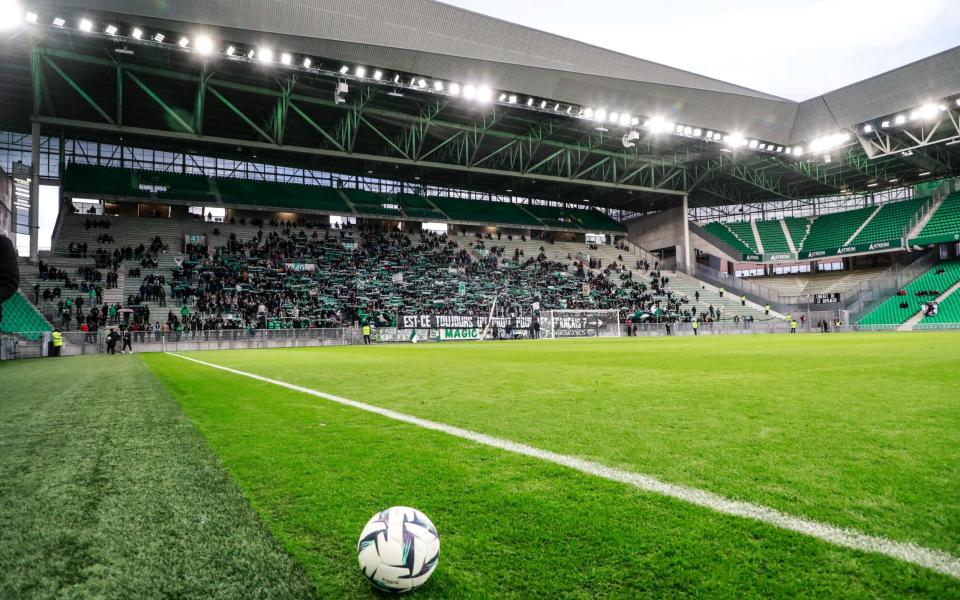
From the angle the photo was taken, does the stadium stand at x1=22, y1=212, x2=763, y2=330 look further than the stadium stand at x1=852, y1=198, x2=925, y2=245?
No

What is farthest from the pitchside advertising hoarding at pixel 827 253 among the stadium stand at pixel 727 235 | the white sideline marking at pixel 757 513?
the white sideline marking at pixel 757 513

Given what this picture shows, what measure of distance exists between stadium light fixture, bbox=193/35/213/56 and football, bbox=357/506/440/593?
3139 cm

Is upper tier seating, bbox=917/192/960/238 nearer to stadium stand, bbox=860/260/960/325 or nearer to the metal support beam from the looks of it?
stadium stand, bbox=860/260/960/325

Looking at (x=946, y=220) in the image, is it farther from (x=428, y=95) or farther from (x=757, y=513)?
(x=757, y=513)

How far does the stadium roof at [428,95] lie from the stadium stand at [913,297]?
996 cm

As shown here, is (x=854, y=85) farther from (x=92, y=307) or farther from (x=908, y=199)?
(x=92, y=307)

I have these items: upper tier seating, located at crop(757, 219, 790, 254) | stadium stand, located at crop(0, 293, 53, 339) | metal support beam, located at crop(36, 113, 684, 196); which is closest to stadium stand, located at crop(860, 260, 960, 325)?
upper tier seating, located at crop(757, 219, 790, 254)

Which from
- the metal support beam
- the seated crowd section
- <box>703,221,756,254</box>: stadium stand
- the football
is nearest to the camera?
the football

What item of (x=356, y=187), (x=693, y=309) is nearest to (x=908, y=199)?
(x=693, y=309)

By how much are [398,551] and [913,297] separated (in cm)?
5507

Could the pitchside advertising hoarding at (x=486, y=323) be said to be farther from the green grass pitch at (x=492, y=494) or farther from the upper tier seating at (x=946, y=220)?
the upper tier seating at (x=946, y=220)

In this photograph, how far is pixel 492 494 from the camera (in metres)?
3.11

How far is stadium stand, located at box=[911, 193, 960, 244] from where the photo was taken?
154 feet

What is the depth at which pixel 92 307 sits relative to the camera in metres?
29.6
